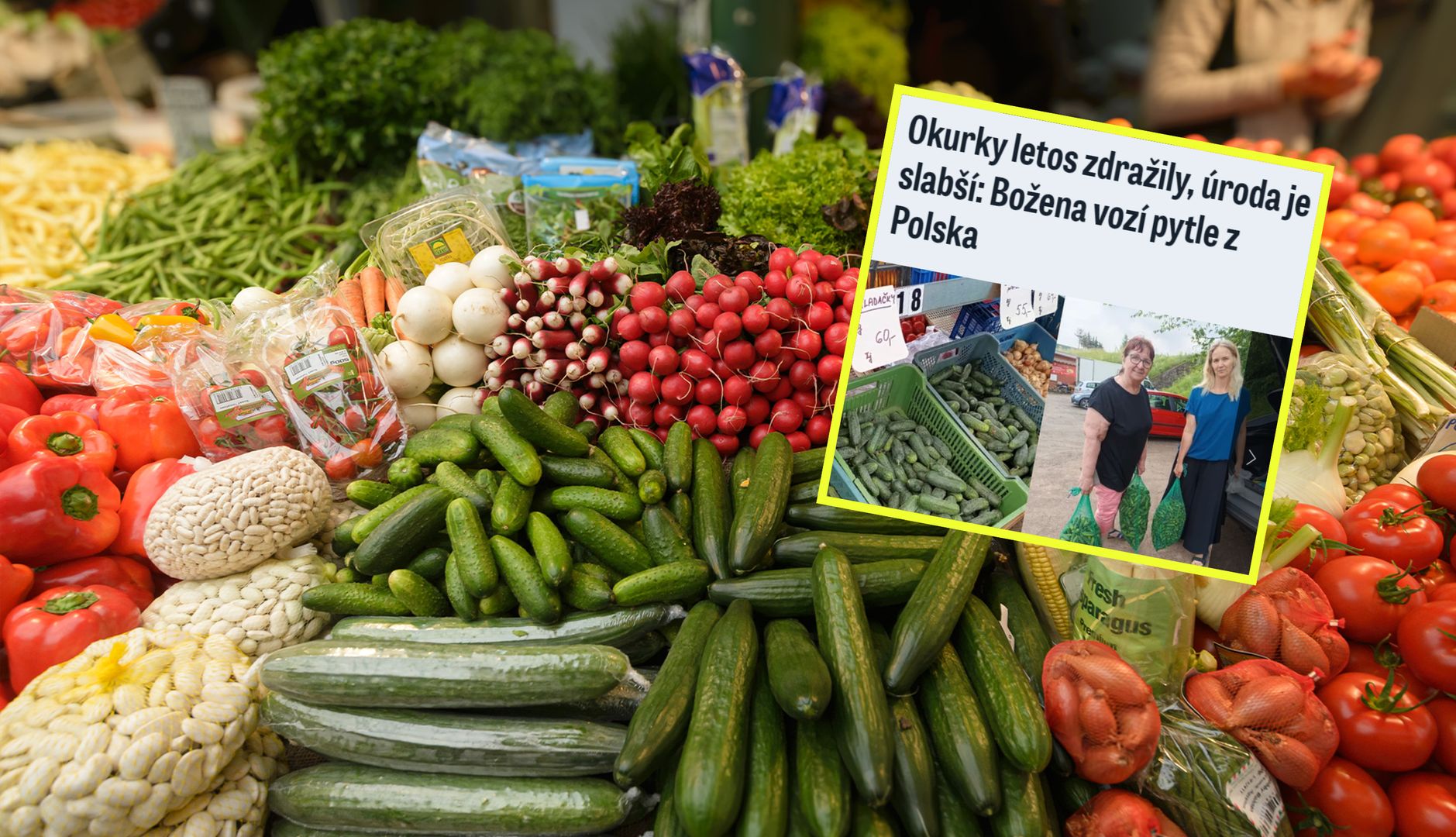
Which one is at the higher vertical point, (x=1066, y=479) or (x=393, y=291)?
(x=393, y=291)

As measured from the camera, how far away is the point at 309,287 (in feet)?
9.37

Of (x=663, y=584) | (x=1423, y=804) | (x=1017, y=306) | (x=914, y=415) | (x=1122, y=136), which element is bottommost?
(x=1423, y=804)

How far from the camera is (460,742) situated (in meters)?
1.59

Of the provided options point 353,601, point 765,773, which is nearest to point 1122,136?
point 765,773

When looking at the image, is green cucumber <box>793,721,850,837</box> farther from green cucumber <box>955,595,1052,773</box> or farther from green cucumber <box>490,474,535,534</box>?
green cucumber <box>490,474,535,534</box>

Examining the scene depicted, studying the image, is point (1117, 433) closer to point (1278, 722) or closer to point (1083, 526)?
point (1083, 526)

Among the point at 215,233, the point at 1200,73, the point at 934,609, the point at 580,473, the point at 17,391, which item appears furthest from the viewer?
the point at 1200,73

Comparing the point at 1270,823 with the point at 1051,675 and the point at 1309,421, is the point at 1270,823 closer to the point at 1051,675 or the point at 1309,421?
the point at 1051,675

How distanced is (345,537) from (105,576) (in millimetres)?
652

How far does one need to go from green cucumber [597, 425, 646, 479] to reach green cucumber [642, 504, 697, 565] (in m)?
0.16

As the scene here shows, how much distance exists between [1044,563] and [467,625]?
1.48m

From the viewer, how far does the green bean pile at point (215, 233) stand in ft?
12.6

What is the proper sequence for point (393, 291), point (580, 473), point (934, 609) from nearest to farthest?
point (934, 609) → point (580, 473) → point (393, 291)

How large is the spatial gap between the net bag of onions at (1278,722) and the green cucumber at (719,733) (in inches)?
40.7
